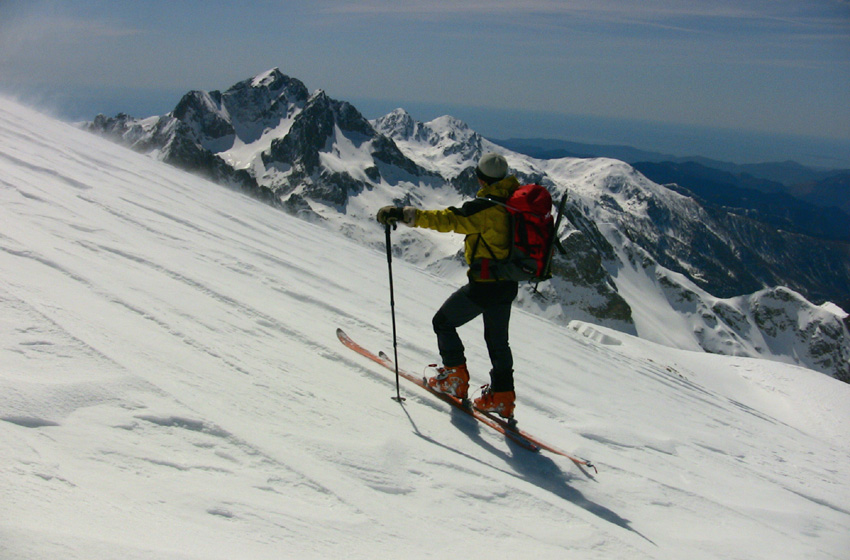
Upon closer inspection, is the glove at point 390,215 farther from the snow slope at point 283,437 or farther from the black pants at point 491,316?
the snow slope at point 283,437

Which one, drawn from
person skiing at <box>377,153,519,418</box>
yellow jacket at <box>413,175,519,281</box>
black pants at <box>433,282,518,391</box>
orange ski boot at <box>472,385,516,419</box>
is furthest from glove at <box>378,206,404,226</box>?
orange ski boot at <box>472,385,516,419</box>

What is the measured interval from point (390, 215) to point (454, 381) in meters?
2.04

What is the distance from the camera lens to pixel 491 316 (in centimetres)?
540

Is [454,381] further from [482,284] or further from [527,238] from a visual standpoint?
[527,238]

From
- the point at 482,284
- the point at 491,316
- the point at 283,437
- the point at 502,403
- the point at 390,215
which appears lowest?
the point at 502,403

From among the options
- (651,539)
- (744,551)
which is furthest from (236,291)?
(744,551)

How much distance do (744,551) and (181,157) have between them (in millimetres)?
212614

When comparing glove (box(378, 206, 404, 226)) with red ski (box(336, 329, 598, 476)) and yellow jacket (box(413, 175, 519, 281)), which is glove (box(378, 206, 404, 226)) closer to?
yellow jacket (box(413, 175, 519, 281))

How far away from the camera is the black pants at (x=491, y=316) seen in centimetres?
535

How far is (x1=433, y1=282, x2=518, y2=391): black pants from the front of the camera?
17.5 ft

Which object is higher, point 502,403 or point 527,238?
point 527,238

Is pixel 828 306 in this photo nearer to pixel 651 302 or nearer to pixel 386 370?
pixel 651 302

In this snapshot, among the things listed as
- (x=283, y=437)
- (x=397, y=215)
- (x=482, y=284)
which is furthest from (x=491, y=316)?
(x=283, y=437)

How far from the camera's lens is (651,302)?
7170 inches
